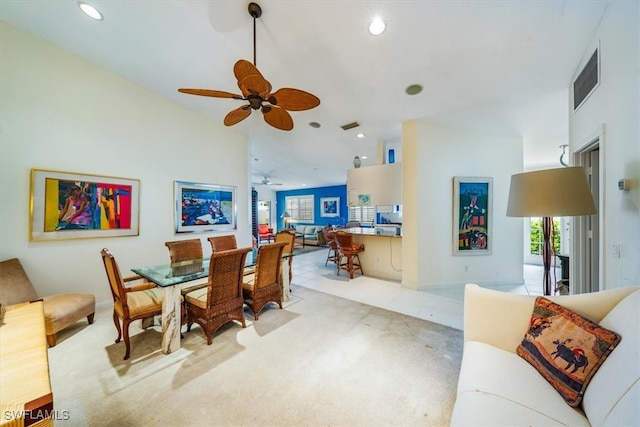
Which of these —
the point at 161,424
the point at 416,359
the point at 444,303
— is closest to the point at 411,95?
the point at 444,303

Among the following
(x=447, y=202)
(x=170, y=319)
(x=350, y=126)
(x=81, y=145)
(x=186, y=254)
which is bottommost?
(x=170, y=319)

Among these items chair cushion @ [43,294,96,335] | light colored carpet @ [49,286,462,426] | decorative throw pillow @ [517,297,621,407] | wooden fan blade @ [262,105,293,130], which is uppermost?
wooden fan blade @ [262,105,293,130]

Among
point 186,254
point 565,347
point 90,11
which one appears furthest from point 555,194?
point 90,11

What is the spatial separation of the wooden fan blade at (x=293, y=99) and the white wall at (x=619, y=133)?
2.11 meters

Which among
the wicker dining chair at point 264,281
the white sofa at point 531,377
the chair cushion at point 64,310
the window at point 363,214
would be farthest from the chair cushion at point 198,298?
the window at point 363,214

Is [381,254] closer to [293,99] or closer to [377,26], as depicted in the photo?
[293,99]

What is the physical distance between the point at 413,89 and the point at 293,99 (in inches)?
76.4

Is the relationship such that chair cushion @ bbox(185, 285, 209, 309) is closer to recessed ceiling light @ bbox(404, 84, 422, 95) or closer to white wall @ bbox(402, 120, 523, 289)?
white wall @ bbox(402, 120, 523, 289)

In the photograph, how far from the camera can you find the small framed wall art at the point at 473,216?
3883 millimetres

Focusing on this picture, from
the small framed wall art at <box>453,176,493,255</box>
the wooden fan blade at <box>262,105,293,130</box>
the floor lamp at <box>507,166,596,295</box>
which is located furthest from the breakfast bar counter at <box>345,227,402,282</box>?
the wooden fan blade at <box>262,105,293,130</box>

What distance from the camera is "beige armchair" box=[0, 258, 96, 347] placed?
86.0 inches

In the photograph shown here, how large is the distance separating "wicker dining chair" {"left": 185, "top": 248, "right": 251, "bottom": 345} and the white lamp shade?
2.45m

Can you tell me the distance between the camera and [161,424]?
4.61 ft

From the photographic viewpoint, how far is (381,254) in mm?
4590
